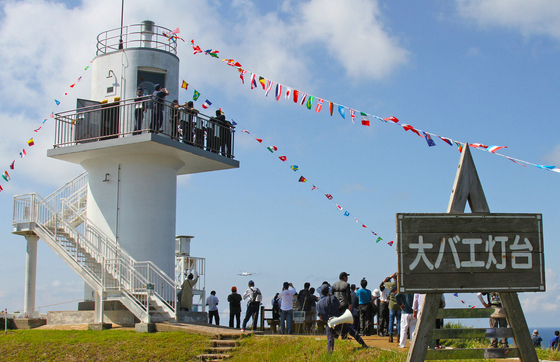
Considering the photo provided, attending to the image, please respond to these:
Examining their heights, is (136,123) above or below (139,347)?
above

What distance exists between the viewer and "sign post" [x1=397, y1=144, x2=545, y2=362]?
718 cm

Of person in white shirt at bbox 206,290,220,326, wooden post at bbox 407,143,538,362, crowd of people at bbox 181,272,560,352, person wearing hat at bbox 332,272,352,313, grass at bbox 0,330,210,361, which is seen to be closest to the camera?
wooden post at bbox 407,143,538,362

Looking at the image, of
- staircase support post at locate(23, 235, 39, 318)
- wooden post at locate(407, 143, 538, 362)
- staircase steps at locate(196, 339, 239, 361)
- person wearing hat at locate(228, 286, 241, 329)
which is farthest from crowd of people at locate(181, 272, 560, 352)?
staircase support post at locate(23, 235, 39, 318)

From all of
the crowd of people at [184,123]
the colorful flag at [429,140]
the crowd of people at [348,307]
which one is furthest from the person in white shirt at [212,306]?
the colorful flag at [429,140]

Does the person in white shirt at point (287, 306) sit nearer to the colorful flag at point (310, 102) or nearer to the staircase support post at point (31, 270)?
the colorful flag at point (310, 102)

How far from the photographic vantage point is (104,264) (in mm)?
16984

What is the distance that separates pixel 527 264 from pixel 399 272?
1.60 m

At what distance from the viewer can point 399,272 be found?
7.12 metres

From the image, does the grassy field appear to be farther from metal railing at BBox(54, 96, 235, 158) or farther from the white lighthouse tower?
metal railing at BBox(54, 96, 235, 158)

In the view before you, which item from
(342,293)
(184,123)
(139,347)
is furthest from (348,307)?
(184,123)

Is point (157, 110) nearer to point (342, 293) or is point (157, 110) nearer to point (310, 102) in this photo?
point (310, 102)

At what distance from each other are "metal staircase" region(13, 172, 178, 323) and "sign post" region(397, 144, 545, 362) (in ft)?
32.1

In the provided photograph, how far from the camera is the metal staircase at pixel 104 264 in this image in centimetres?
1631

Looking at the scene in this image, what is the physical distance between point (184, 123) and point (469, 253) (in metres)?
12.6
